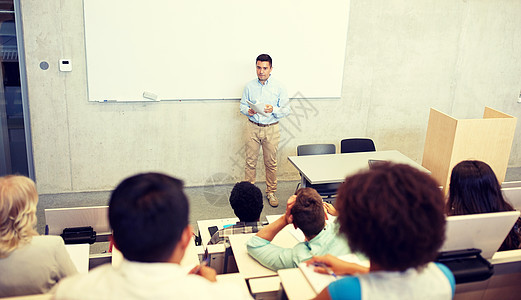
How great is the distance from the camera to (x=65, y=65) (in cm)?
485

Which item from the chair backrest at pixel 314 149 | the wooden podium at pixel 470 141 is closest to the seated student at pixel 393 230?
the wooden podium at pixel 470 141

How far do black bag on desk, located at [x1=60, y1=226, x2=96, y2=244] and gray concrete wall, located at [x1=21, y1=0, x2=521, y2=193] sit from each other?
103 inches

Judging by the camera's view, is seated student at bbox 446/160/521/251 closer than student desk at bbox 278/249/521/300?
No

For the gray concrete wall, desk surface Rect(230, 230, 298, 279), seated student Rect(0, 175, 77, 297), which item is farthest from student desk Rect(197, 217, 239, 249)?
the gray concrete wall

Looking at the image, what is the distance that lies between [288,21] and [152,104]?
6.46 ft

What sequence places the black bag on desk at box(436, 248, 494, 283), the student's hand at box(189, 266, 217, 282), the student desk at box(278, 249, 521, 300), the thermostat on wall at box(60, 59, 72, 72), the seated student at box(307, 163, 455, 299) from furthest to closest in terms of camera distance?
1. the thermostat on wall at box(60, 59, 72, 72)
2. the student desk at box(278, 249, 521, 300)
3. the black bag on desk at box(436, 248, 494, 283)
4. the student's hand at box(189, 266, 217, 282)
5. the seated student at box(307, 163, 455, 299)

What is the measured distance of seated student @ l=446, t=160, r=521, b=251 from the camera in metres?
2.47

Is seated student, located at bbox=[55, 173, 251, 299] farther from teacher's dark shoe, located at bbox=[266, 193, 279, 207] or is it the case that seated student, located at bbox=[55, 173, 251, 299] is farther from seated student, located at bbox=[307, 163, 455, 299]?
teacher's dark shoe, located at bbox=[266, 193, 279, 207]

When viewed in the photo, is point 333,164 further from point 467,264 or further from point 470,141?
point 467,264

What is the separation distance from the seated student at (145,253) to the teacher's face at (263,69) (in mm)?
3888

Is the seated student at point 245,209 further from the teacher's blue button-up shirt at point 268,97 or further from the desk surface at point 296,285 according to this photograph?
the teacher's blue button-up shirt at point 268,97

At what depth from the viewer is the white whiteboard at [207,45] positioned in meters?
4.91

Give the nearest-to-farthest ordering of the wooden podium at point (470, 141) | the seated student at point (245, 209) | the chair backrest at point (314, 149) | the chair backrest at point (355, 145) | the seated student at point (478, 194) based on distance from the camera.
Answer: the seated student at point (478, 194) → the seated student at point (245, 209) → the wooden podium at point (470, 141) → the chair backrest at point (314, 149) → the chair backrest at point (355, 145)

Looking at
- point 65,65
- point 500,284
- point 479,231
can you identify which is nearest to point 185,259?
point 479,231
